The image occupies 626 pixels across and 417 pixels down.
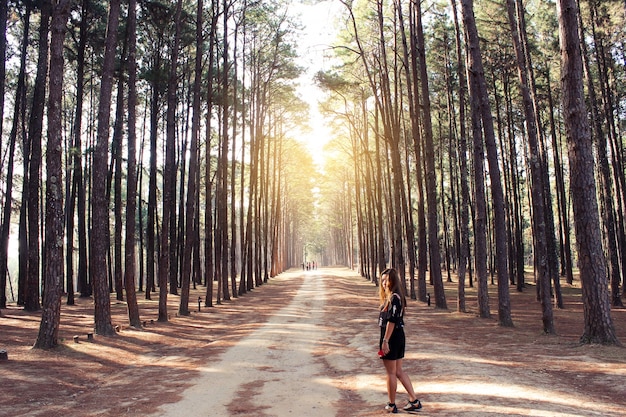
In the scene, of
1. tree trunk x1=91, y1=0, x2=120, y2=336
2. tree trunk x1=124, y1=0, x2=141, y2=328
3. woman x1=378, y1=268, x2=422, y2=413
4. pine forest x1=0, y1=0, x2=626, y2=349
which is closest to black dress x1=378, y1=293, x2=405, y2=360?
woman x1=378, y1=268, x2=422, y2=413

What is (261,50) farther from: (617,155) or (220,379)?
(220,379)

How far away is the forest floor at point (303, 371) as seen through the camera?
5910mm

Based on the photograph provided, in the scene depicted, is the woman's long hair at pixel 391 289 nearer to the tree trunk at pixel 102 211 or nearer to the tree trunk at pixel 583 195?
the tree trunk at pixel 583 195

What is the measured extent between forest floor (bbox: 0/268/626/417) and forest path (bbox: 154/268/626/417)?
0.02 m

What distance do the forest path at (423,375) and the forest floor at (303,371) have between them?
0.9 inches

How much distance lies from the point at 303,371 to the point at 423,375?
83.6 inches

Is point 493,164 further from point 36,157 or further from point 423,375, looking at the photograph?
point 36,157

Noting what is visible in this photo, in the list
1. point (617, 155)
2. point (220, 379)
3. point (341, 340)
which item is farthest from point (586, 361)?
point (617, 155)

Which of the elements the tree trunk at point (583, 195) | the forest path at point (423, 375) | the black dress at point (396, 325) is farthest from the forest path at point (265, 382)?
the tree trunk at point (583, 195)

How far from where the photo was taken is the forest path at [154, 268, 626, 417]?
224 inches

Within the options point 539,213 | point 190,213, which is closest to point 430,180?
point 539,213

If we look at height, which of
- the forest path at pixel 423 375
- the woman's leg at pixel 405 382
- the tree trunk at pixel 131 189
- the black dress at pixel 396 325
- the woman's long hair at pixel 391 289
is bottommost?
the forest path at pixel 423 375

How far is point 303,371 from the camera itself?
26.8 ft

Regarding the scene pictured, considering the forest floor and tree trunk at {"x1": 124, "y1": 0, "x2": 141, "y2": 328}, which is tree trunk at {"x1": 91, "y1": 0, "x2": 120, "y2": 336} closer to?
the forest floor
